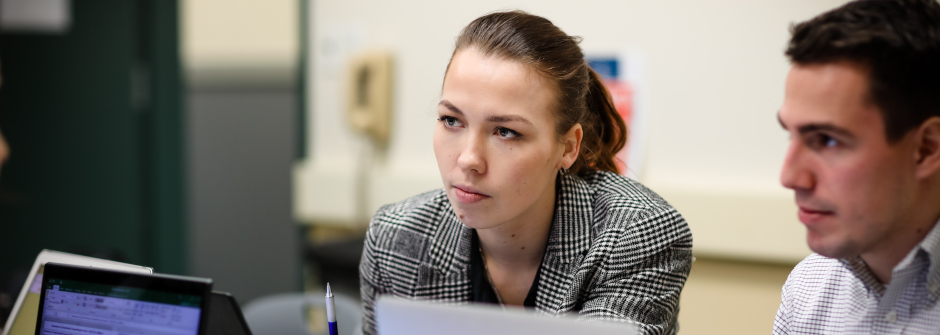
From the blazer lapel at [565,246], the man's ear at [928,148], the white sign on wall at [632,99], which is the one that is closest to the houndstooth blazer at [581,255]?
the blazer lapel at [565,246]

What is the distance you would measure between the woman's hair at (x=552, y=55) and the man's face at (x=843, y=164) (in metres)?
0.44

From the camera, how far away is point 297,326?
6.95 ft

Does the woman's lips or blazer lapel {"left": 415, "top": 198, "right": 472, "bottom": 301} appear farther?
blazer lapel {"left": 415, "top": 198, "right": 472, "bottom": 301}

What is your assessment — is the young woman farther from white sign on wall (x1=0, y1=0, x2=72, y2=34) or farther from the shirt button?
white sign on wall (x1=0, y1=0, x2=72, y2=34)

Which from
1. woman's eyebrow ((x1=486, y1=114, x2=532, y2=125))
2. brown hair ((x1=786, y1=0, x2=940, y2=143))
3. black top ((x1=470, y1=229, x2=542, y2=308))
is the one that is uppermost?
brown hair ((x1=786, y1=0, x2=940, y2=143))

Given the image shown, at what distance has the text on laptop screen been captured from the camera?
968 millimetres

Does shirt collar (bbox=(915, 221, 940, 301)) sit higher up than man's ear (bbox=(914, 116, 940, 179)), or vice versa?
man's ear (bbox=(914, 116, 940, 179))

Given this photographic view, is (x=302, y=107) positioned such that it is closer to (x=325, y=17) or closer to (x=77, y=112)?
(x=325, y=17)

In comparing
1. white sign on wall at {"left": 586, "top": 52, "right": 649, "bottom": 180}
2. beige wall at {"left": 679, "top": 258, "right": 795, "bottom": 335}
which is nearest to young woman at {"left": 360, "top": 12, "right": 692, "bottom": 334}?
beige wall at {"left": 679, "top": 258, "right": 795, "bottom": 335}

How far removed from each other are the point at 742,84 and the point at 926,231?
1.54m

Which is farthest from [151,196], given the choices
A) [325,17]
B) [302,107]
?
[325,17]

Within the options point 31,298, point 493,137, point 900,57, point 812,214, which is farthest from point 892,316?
point 31,298

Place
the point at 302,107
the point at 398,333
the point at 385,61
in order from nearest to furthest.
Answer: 1. the point at 398,333
2. the point at 385,61
3. the point at 302,107

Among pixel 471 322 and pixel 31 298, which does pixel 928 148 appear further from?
pixel 31 298
